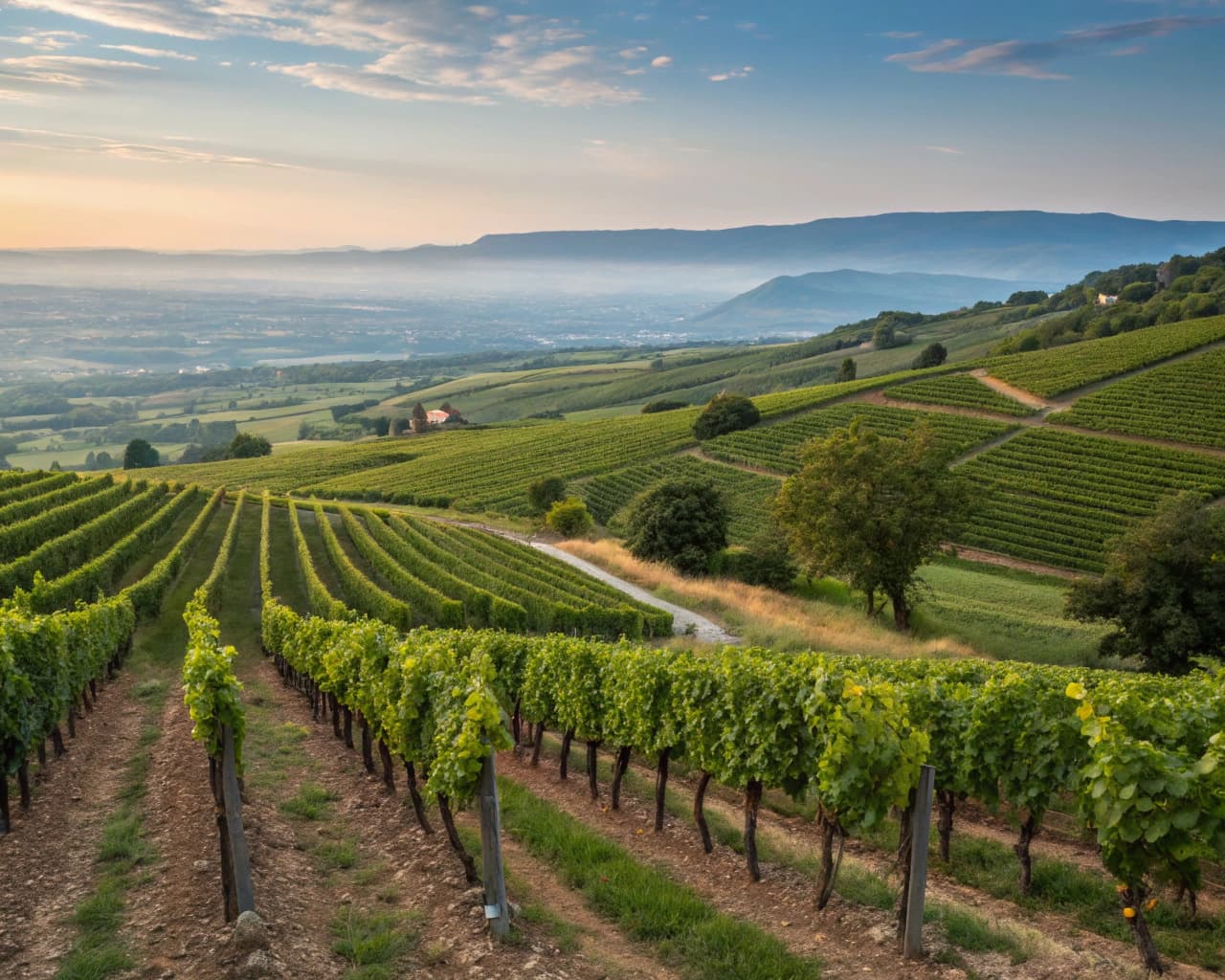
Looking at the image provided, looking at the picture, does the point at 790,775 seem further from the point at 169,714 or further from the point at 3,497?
the point at 3,497

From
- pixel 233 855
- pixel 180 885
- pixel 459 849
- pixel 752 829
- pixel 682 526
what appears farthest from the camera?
pixel 682 526

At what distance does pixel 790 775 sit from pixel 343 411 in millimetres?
178403

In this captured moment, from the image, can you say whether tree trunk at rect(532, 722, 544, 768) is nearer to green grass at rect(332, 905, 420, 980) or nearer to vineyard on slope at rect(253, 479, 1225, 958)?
vineyard on slope at rect(253, 479, 1225, 958)

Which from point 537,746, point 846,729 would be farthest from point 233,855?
point 537,746

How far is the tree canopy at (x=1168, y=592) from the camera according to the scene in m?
28.2

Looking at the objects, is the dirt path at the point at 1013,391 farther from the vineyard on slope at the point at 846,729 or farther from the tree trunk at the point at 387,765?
the tree trunk at the point at 387,765

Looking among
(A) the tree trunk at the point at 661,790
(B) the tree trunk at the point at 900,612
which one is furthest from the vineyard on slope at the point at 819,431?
(A) the tree trunk at the point at 661,790

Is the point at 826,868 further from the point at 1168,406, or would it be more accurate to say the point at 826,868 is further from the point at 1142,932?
the point at 1168,406

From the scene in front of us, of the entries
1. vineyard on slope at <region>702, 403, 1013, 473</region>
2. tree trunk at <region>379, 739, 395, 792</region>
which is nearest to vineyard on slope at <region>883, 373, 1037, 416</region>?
vineyard on slope at <region>702, 403, 1013, 473</region>

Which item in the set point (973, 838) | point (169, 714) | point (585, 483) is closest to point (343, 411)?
point (585, 483)

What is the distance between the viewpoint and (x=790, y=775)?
10.0 meters

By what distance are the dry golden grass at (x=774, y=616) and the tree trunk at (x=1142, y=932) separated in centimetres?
1850

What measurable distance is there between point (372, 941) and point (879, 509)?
96.0 ft

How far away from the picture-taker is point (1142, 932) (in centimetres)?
720
